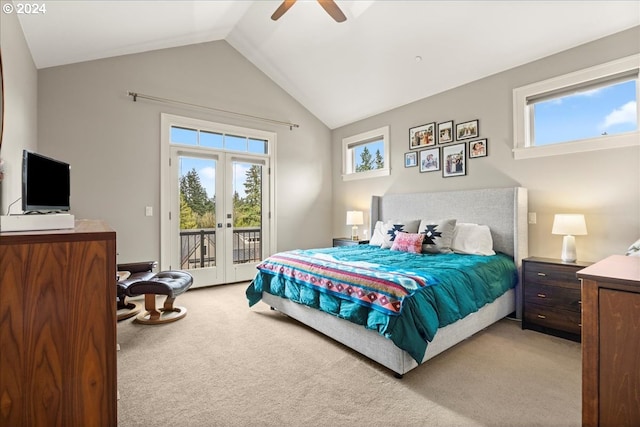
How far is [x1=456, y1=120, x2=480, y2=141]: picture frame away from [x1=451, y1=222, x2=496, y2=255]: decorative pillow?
1.16m

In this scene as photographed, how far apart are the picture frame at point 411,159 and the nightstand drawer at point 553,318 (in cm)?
232

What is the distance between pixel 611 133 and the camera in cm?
290

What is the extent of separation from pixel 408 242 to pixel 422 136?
1.70 metres

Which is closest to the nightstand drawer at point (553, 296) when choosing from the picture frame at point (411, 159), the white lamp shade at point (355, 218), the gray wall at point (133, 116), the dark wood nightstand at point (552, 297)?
the dark wood nightstand at point (552, 297)

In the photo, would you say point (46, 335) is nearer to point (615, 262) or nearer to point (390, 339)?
point (390, 339)

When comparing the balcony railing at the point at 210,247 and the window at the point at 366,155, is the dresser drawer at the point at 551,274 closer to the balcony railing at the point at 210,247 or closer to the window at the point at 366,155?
the window at the point at 366,155

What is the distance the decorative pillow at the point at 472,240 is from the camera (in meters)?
3.36

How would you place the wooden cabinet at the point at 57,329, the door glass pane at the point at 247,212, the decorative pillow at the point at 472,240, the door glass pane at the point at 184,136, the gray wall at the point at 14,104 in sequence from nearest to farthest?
the wooden cabinet at the point at 57,329 < the gray wall at the point at 14,104 < the decorative pillow at the point at 472,240 < the door glass pane at the point at 184,136 < the door glass pane at the point at 247,212

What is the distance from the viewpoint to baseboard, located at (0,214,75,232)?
43.0 inches

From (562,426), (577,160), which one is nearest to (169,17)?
(577,160)

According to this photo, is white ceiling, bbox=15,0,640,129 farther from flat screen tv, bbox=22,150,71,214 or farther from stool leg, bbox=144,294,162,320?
stool leg, bbox=144,294,162,320

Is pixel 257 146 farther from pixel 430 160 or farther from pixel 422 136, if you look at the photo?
pixel 430 160

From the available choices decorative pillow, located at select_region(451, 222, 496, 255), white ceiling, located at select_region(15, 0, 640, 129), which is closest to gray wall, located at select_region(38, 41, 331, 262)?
white ceiling, located at select_region(15, 0, 640, 129)

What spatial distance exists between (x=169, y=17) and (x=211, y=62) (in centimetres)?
110
